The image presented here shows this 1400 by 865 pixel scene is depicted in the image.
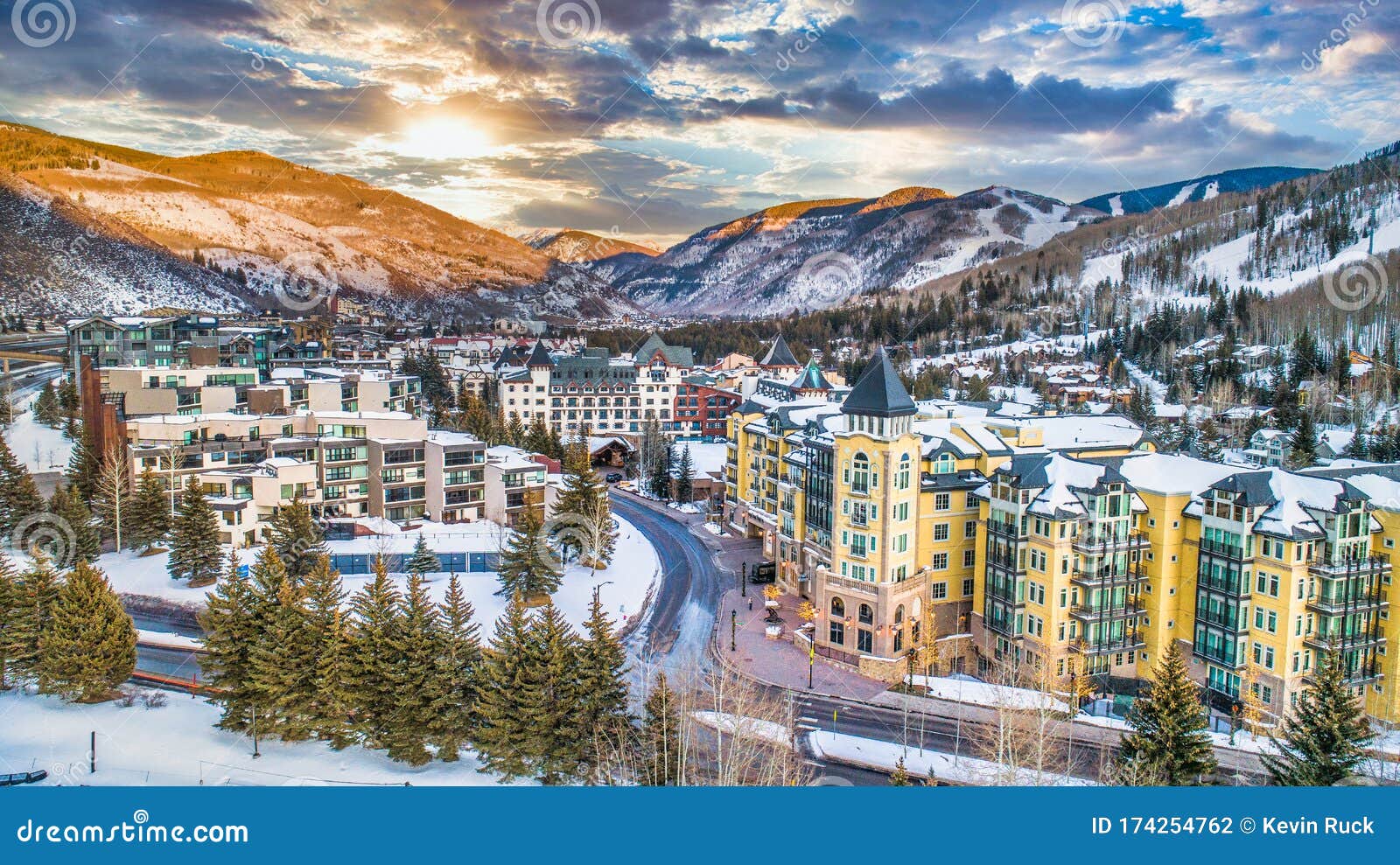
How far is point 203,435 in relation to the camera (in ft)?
115

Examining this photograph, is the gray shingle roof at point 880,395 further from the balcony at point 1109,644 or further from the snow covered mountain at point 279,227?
the snow covered mountain at point 279,227

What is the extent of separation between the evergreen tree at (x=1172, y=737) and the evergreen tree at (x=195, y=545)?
28267 millimetres

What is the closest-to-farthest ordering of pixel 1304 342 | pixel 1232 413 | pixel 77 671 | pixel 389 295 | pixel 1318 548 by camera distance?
1. pixel 77 671
2. pixel 1318 548
3. pixel 1232 413
4. pixel 1304 342
5. pixel 389 295

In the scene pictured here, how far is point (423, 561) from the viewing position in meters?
30.0

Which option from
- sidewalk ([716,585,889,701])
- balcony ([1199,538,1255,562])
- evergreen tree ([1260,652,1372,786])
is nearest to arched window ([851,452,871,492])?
sidewalk ([716,585,889,701])

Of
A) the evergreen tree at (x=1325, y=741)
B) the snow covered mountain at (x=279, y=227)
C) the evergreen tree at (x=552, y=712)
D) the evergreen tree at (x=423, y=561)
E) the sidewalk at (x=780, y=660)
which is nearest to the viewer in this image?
the evergreen tree at (x=1325, y=741)

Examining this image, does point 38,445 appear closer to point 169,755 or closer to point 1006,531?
point 169,755

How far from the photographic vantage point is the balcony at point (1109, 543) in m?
24.0

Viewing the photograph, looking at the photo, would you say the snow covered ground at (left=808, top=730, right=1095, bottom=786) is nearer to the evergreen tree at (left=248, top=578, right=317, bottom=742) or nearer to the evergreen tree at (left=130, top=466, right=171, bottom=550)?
the evergreen tree at (left=248, top=578, right=317, bottom=742)

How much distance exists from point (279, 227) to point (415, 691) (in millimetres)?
164835

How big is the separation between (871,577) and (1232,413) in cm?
4826

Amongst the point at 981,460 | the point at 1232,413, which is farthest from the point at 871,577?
the point at 1232,413

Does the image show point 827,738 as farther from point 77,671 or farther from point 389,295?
point 389,295

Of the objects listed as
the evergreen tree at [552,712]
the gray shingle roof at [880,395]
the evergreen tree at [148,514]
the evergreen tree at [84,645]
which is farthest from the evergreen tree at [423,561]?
the gray shingle roof at [880,395]
